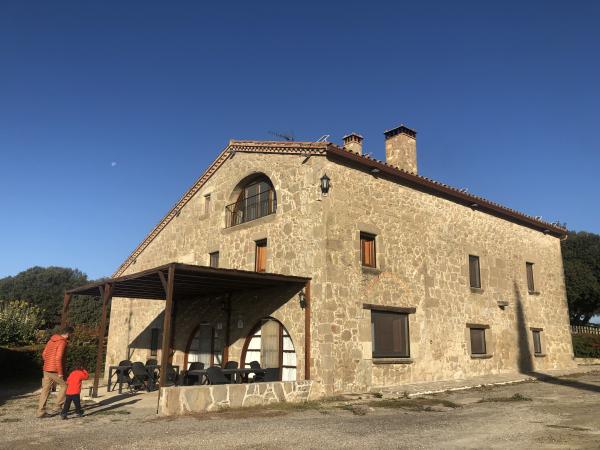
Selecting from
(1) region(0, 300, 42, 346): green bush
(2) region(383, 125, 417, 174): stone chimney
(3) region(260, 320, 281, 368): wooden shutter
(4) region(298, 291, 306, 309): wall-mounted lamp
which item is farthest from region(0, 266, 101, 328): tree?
(4) region(298, 291, 306, 309): wall-mounted lamp

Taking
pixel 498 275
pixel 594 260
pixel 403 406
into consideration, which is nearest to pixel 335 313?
pixel 403 406

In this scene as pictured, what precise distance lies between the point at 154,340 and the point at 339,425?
11.8m

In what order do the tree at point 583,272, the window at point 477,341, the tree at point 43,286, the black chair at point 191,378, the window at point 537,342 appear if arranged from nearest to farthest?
the black chair at point 191,378
the window at point 477,341
the window at point 537,342
the tree at point 583,272
the tree at point 43,286

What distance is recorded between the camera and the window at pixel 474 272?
16.8m

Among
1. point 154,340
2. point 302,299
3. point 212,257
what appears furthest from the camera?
point 154,340

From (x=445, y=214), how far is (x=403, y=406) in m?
7.46

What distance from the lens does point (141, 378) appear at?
1326 centimetres

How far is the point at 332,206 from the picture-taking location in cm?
1262

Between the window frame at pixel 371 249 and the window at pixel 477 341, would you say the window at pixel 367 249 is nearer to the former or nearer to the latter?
the window frame at pixel 371 249

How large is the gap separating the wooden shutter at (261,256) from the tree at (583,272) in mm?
29925

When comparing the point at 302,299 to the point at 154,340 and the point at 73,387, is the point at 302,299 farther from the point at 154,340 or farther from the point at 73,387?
the point at 154,340

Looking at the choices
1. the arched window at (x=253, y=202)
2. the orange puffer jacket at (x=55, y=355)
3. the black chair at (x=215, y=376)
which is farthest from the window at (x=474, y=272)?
the orange puffer jacket at (x=55, y=355)

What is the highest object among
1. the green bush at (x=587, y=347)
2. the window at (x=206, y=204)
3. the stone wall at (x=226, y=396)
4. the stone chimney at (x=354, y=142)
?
the stone chimney at (x=354, y=142)

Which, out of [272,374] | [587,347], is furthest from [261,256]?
[587,347]
